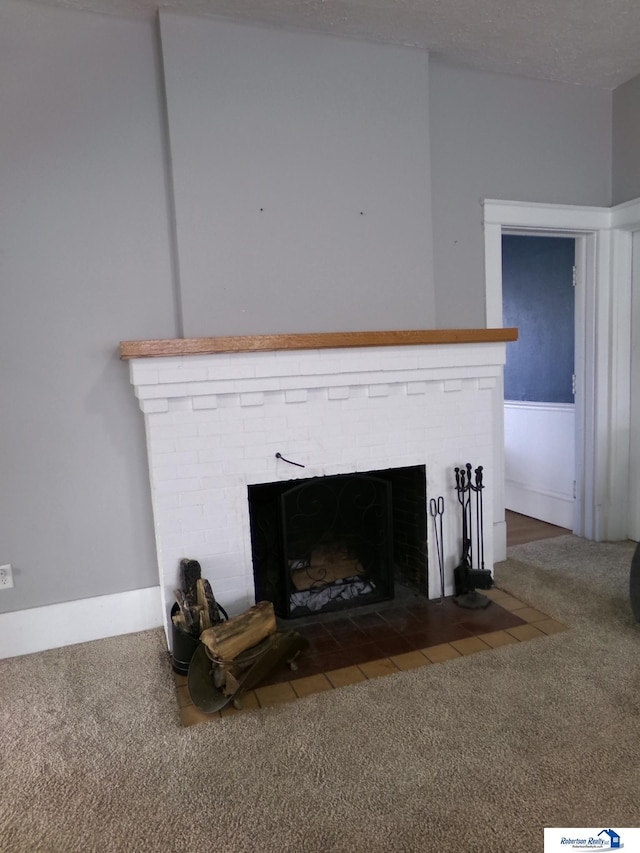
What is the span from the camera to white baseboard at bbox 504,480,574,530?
153 inches

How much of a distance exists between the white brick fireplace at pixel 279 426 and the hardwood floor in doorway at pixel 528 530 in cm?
110

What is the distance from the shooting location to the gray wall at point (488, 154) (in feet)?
9.85

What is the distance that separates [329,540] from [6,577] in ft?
4.64

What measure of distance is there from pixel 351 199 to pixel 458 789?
2.31m

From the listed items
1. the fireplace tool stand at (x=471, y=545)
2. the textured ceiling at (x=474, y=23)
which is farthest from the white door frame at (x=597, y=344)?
the textured ceiling at (x=474, y=23)

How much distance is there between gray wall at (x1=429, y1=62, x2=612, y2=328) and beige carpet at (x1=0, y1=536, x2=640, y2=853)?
1777mm

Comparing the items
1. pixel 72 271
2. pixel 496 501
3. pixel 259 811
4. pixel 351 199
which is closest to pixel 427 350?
pixel 351 199

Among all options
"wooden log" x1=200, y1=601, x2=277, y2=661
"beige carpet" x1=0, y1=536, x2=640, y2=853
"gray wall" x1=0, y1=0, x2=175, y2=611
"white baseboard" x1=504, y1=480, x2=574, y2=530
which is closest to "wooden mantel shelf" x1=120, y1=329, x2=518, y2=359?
"gray wall" x1=0, y1=0, x2=175, y2=611

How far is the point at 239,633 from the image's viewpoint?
83.8 inches

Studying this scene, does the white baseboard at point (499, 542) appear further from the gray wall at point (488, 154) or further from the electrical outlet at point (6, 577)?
the electrical outlet at point (6, 577)

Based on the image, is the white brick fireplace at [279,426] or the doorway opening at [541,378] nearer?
the white brick fireplace at [279,426]

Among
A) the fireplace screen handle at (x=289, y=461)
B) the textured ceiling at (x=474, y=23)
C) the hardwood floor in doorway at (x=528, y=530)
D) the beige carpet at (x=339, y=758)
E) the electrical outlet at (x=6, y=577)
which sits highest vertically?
the textured ceiling at (x=474, y=23)

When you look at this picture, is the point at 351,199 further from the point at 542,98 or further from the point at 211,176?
the point at 542,98

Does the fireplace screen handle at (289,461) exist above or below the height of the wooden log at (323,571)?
above
